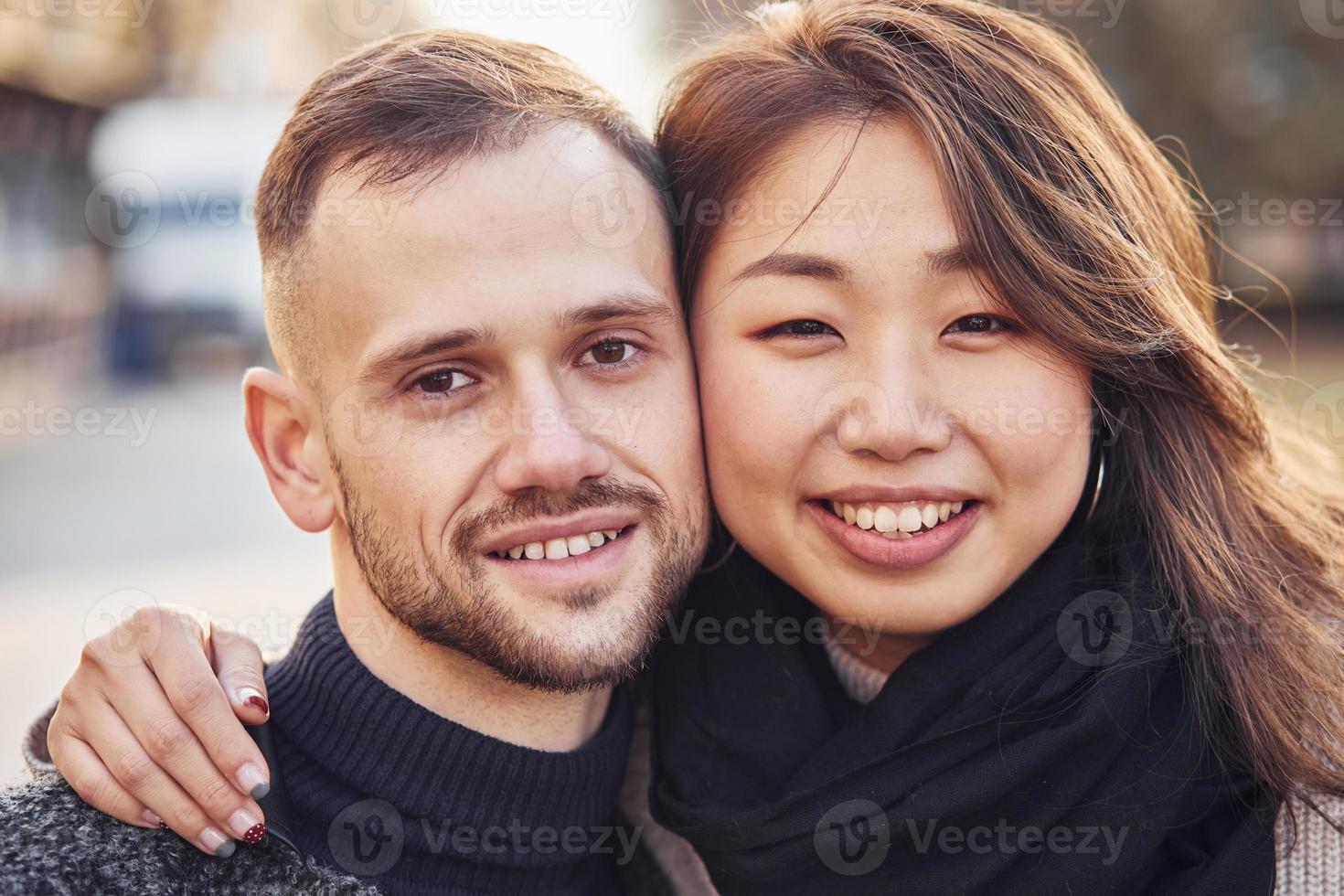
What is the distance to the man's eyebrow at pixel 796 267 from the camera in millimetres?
2203

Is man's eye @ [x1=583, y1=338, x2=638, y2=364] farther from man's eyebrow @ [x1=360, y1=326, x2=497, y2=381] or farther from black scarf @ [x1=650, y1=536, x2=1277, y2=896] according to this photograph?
black scarf @ [x1=650, y1=536, x2=1277, y2=896]

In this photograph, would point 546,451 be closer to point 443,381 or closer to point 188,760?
point 443,381

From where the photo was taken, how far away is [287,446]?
8.15 ft

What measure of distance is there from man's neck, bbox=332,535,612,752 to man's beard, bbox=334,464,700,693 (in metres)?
0.08

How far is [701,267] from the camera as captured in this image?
8.09 ft

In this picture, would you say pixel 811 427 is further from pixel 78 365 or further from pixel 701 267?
pixel 78 365

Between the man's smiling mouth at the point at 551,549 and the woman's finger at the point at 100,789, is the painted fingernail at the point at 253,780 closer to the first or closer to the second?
the woman's finger at the point at 100,789

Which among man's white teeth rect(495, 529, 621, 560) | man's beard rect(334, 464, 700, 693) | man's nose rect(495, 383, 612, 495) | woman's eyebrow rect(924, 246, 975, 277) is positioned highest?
woman's eyebrow rect(924, 246, 975, 277)

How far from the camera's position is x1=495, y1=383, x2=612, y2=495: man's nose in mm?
2121

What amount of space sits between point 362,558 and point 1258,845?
1.82 m

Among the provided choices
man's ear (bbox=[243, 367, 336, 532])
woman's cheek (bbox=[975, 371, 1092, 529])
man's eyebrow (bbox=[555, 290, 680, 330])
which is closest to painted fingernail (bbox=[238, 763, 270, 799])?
man's ear (bbox=[243, 367, 336, 532])

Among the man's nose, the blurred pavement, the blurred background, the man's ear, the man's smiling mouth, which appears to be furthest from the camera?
the blurred background

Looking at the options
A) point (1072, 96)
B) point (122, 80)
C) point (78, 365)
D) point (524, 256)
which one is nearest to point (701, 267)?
point (524, 256)

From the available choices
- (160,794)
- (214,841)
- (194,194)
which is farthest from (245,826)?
(194,194)
